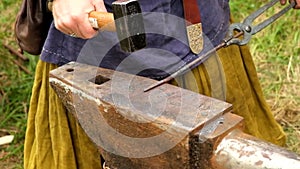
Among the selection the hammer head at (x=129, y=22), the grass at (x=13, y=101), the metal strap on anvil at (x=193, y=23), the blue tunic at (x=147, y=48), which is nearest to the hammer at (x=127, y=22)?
the hammer head at (x=129, y=22)

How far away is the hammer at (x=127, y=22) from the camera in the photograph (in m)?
1.29

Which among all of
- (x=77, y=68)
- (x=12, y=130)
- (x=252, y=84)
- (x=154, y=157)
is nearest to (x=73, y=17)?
(x=77, y=68)

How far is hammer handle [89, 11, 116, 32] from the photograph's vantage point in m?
1.36

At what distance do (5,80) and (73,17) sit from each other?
1.78 metres

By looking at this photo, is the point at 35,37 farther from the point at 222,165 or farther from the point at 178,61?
the point at 222,165

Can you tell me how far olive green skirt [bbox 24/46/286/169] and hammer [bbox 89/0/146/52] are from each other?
0.42m

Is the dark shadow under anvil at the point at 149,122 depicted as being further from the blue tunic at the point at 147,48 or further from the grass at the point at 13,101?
the grass at the point at 13,101

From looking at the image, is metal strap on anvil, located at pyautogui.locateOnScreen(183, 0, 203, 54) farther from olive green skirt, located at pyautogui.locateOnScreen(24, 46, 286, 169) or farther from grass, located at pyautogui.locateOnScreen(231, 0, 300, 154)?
grass, located at pyautogui.locateOnScreen(231, 0, 300, 154)

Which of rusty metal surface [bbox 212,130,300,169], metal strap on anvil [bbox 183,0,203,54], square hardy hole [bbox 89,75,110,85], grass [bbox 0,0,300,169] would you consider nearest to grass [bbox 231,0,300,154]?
grass [bbox 0,0,300,169]

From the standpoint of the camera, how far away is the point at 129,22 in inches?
51.3

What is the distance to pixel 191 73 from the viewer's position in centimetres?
178

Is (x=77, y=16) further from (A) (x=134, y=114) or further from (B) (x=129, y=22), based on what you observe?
(A) (x=134, y=114)

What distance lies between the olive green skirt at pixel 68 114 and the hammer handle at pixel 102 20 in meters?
0.41

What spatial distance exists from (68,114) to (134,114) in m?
0.59
